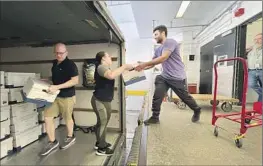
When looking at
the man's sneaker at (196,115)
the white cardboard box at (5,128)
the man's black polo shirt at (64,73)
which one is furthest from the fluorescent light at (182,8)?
the white cardboard box at (5,128)

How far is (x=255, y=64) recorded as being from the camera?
388 cm

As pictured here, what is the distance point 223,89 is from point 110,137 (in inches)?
151

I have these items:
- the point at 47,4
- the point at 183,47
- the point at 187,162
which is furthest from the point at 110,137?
the point at 183,47

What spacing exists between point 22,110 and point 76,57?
4.23 feet

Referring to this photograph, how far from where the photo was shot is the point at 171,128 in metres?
2.37

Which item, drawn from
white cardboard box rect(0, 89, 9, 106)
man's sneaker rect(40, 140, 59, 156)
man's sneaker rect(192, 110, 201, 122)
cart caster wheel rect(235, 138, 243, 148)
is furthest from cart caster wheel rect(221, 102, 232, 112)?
white cardboard box rect(0, 89, 9, 106)

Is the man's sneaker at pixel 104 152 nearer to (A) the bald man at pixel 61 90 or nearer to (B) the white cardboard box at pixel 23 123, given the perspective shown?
(A) the bald man at pixel 61 90

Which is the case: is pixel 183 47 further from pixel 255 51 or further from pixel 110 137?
pixel 110 137

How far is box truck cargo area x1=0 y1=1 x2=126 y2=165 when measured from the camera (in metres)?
1.56

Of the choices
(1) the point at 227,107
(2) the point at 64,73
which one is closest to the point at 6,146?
(2) the point at 64,73

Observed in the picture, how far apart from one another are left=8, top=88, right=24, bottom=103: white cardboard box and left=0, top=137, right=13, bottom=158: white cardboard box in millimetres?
500

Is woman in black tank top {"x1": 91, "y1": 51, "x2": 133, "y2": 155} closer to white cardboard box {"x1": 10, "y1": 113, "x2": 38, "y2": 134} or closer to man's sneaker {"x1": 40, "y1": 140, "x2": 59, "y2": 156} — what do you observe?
man's sneaker {"x1": 40, "y1": 140, "x2": 59, "y2": 156}

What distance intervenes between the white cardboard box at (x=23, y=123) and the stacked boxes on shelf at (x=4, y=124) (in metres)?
0.07

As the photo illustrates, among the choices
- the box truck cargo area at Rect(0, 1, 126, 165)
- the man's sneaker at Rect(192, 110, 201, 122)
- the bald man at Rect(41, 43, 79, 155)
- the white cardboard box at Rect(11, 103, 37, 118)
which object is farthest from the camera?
the man's sneaker at Rect(192, 110, 201, 122)
